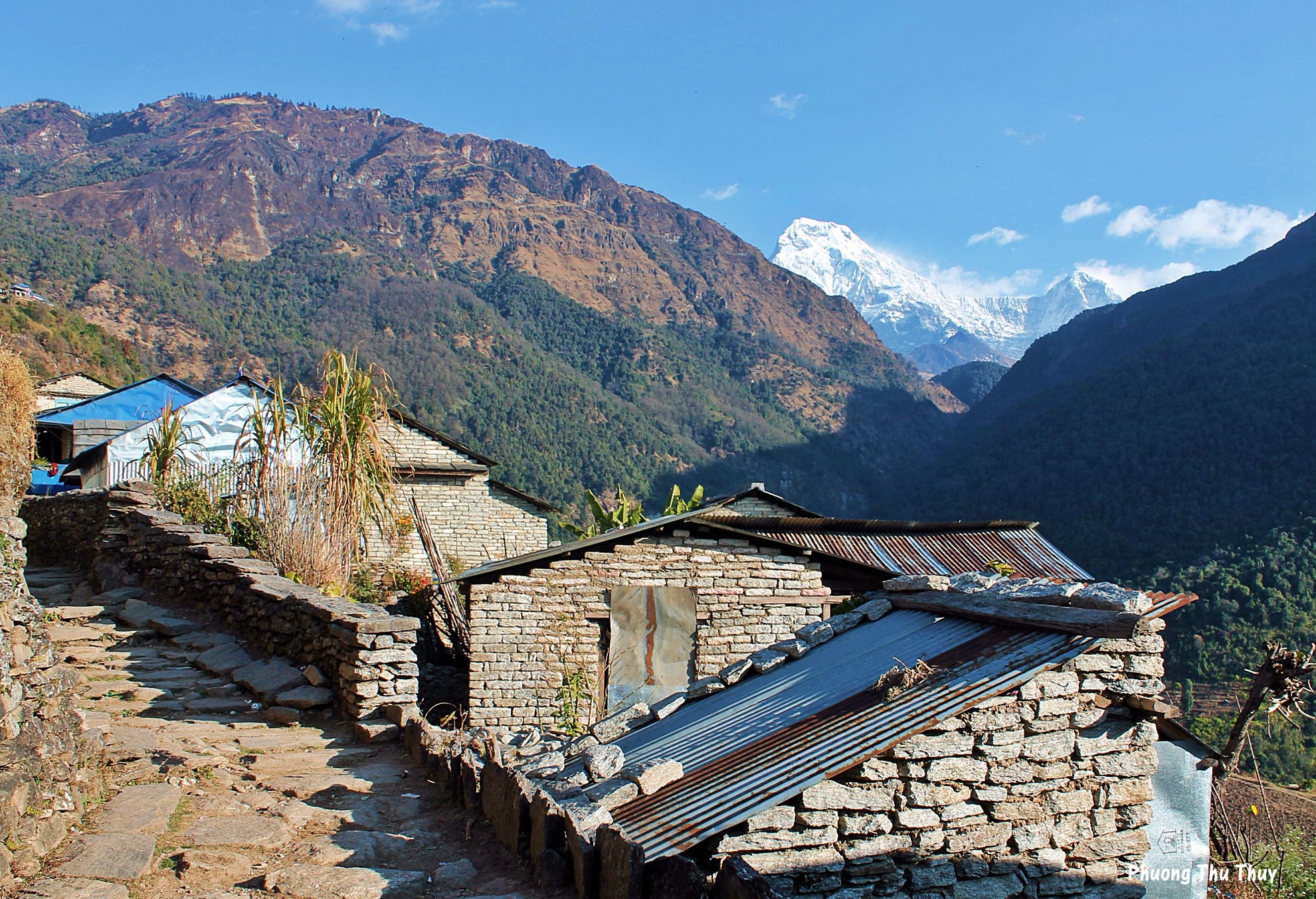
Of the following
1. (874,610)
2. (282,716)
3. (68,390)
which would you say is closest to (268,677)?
(282,716)

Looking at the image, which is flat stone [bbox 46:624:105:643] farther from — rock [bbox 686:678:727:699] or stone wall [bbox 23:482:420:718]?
rock [bbox 686:678:727:699]

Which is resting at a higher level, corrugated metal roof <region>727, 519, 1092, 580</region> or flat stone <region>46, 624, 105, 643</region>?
corrugated metal roof <region>727, 519, 1092, 580</region>

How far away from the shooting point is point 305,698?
774 cm

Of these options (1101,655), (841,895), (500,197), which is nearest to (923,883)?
(841,895)

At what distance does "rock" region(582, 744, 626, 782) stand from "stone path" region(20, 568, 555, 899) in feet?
1.95

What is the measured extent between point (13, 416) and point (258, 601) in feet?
26.7

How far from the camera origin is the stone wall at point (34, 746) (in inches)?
142

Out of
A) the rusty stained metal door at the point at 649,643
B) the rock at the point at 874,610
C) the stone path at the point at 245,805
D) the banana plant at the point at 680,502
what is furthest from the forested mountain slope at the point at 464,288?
the rock at the point at 874,610

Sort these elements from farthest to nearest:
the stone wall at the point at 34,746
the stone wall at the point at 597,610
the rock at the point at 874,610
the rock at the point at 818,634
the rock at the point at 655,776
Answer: the stone wall at the point at 597,610 → the rock at the point at 874,610 → the rock at the point at 818,634 → the rock at the point at 655,776 → the stone wall at the point at 34,746

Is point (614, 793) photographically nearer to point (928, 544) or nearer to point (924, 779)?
point (924, 779)

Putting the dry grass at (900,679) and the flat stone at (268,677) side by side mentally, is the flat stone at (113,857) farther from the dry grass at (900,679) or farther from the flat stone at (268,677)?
the flat stone at (268,677)

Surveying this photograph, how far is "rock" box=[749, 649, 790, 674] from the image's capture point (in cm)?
624

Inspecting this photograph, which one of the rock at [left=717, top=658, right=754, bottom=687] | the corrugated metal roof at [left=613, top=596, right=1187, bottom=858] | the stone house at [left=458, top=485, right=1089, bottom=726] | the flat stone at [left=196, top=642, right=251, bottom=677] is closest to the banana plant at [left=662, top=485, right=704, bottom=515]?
the stone house at [left=458, top=485, right=1089, bottom=726]

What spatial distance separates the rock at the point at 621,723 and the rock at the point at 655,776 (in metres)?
1.38
